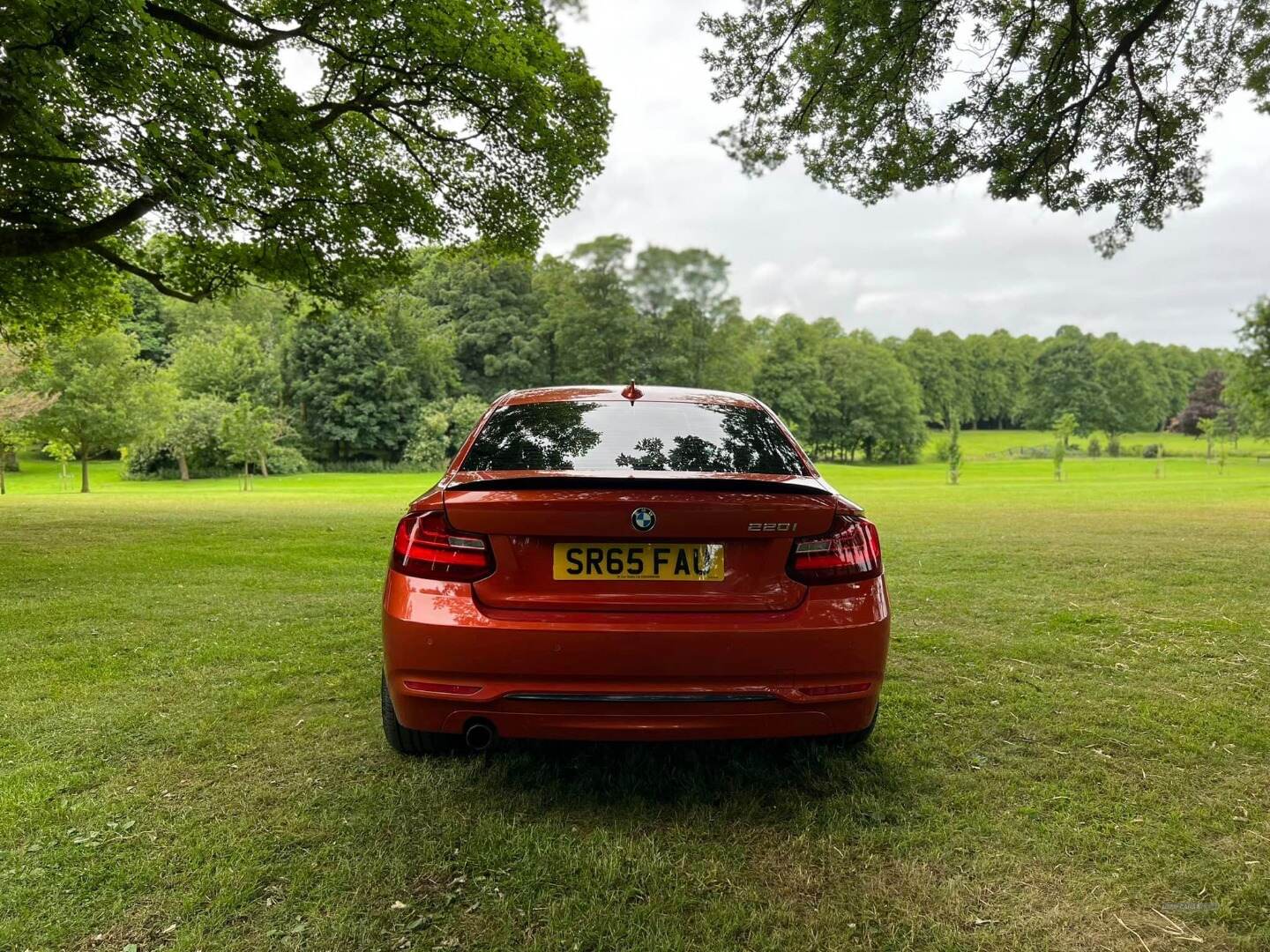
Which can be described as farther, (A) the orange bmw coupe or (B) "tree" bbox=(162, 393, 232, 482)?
(B) "tree" bbox=(162, 393, 232, 482)

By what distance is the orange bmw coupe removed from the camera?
2.24m

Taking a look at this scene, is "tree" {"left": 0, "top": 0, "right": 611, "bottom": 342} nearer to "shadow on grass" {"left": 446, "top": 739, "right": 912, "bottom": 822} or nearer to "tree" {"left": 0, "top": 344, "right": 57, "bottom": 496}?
"shadow on grass" {"left": 446, "top": 739, "right": 912, "bottom": 822}

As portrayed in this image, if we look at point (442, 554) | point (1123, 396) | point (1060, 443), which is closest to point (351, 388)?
point (1060, 443)

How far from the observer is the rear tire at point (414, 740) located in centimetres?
277

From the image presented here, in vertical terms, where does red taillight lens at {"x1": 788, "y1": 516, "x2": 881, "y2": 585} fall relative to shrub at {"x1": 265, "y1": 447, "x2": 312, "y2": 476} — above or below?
above

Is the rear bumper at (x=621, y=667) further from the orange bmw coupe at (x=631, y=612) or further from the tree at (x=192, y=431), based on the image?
the tree at (x=192, y=431)

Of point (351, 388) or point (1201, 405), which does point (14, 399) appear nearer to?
point (351, 388)

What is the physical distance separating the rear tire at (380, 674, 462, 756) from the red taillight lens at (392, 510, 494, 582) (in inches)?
27.1

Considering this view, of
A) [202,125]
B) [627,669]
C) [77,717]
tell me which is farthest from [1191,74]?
[77,717]

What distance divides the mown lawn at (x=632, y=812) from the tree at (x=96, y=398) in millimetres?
28057

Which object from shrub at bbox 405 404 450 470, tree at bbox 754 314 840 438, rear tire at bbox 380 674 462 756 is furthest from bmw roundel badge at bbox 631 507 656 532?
tree at bbox 754 314 840 438

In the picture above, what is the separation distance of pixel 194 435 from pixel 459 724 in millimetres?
45688

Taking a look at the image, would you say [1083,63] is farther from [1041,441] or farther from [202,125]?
[1041,441]

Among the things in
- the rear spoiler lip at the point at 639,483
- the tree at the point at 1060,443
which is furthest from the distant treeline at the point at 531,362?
the rear spoiler lip at the point at 639,483
